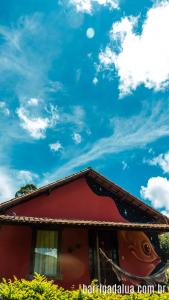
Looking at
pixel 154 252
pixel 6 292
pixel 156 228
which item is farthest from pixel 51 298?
pixel 154 252

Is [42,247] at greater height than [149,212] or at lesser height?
lesser

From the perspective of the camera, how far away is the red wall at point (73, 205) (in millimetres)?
13891

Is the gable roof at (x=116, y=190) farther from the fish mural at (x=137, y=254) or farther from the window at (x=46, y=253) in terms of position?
the window at (x=46, y=253)

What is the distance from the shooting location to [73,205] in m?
14.7

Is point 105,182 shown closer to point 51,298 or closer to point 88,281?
point 88,281

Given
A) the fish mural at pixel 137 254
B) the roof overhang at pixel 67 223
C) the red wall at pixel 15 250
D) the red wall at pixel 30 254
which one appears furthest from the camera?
the fish mural at pixel 137 254

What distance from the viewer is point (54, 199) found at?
14.5m

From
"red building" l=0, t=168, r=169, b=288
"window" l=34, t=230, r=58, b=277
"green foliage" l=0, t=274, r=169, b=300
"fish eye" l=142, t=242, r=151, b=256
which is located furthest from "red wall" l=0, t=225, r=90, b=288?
"green foliage" l=0, t=274, r=169, b=300

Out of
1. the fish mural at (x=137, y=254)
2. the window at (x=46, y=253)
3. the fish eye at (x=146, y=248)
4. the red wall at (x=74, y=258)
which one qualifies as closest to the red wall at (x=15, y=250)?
the window at (x=46, y=253)

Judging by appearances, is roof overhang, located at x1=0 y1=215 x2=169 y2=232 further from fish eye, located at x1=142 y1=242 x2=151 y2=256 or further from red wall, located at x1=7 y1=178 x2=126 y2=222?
fish eye, located at x1=142 y1=242 x2=151 y2=256

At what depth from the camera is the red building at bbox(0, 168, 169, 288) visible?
1219cm

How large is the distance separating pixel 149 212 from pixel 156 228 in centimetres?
316

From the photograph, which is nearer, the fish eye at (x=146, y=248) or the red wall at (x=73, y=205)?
the red wall at (x=73, y=205)

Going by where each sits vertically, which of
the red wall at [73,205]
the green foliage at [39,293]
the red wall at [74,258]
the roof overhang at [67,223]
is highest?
the red wall at [73,205]
